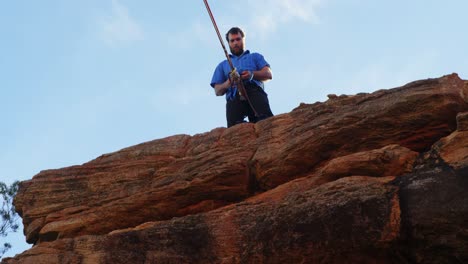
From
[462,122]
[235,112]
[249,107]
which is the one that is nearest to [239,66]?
[249,107]

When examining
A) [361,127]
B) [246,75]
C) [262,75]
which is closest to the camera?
[361,127]

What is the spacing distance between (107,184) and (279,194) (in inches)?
163

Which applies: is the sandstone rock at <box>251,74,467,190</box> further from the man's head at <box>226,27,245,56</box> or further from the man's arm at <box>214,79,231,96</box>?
the man's head at <box>226,27,245,56</box>

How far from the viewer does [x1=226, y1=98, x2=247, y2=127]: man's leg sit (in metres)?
16.0

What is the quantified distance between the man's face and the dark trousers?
1146mm

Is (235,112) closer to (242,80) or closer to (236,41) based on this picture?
(242,80)

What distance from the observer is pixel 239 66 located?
16.4m

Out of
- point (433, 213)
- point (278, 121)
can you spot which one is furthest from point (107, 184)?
point (433, 213)

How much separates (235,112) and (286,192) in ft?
14.8

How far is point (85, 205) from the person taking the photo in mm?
13977

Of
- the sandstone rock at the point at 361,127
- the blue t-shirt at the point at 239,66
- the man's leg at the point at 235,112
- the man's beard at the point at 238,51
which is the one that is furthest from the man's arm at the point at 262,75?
the sandstone rock at the point at 361,127

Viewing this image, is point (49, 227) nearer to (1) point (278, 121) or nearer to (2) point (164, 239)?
(2) point (164, 239)

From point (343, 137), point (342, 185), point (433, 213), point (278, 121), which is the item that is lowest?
point (433, 213)

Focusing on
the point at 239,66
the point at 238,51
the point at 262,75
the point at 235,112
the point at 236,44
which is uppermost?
the point at 236,44
